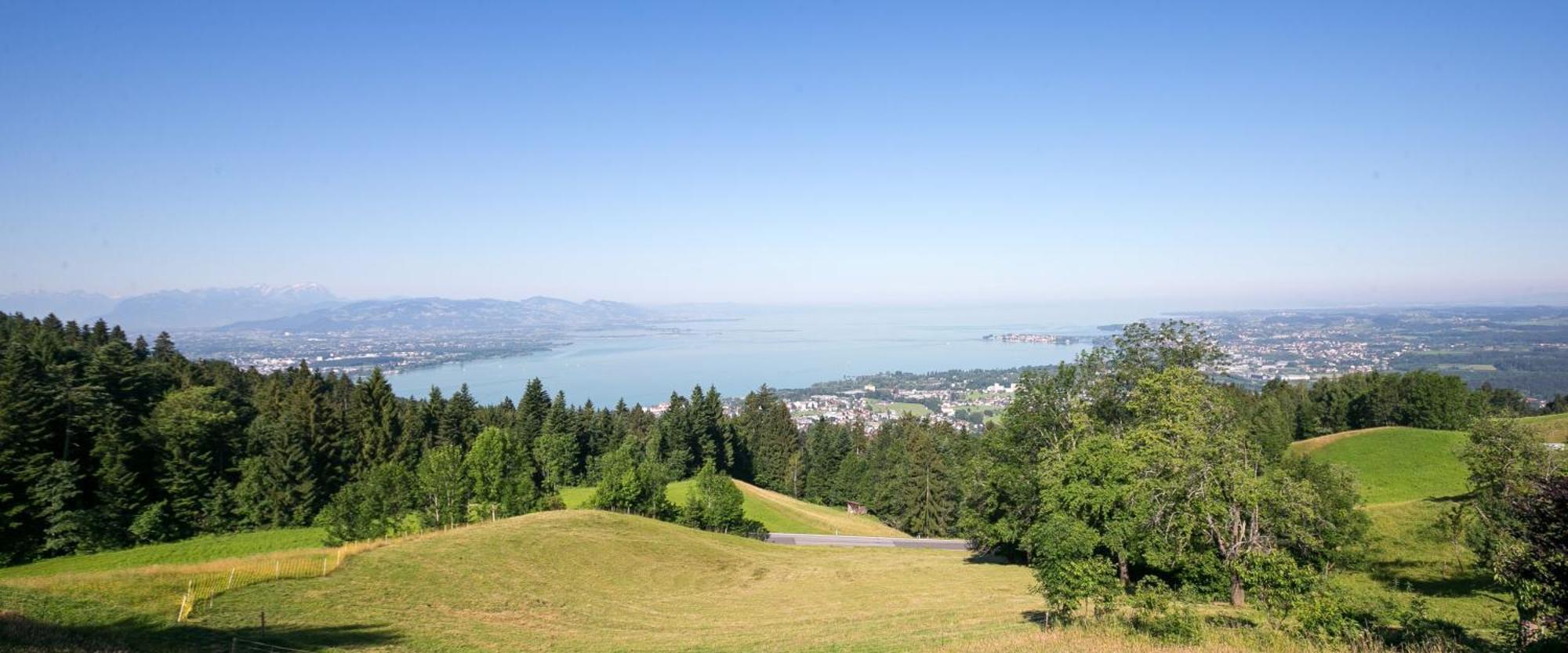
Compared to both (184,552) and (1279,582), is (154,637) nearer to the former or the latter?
(1279,582)

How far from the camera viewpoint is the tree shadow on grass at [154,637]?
11281 millimetres

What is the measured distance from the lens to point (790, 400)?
494 ft

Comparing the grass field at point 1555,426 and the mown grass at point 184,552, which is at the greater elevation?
the grass field at point 1555,426

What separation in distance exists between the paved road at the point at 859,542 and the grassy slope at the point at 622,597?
44.2 ft

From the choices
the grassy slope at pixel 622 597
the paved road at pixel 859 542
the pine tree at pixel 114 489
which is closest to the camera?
the grassy slope at pixel 622 597

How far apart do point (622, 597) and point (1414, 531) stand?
32.4m

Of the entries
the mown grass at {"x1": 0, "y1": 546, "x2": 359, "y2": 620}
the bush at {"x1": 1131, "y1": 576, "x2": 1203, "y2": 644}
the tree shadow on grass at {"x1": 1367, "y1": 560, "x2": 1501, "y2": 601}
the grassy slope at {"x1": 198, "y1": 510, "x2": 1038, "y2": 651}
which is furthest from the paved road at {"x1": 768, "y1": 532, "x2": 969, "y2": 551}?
the bush at {"x1": 1131, "y1": 576, "x2": 1203, "y2": 644}

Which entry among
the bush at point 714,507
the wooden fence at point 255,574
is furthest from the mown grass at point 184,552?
the bush at point 714,507

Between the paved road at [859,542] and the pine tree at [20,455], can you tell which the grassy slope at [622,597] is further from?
the pine tree at [20,455]

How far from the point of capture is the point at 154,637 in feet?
45.6

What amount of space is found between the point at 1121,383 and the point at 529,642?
29.1 meters

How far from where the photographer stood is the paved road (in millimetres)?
50250

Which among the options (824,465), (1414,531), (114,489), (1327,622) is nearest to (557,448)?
(824,465)

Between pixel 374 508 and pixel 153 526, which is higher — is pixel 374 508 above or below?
above
